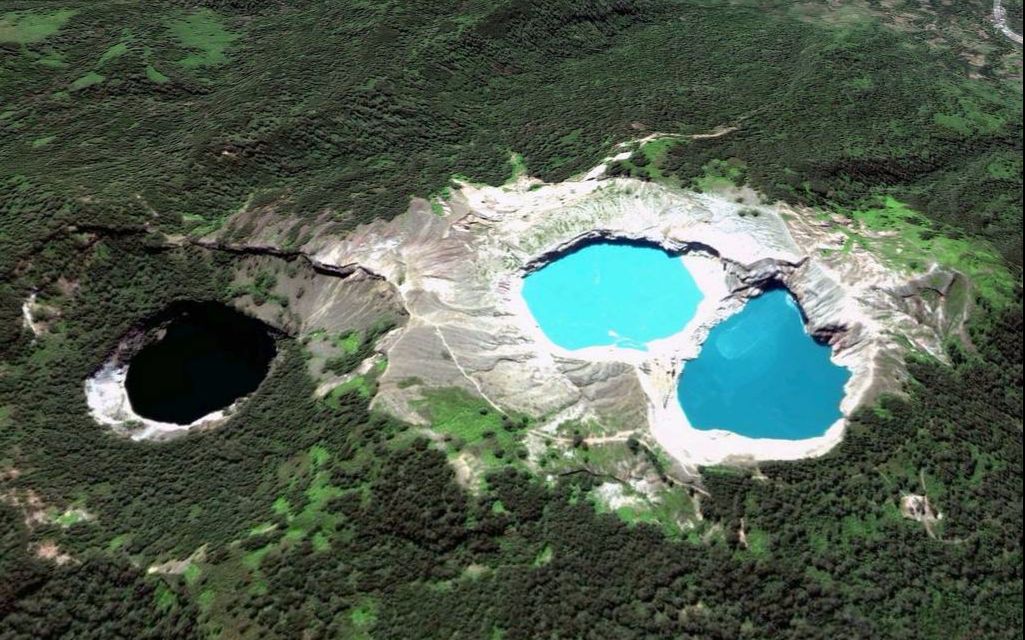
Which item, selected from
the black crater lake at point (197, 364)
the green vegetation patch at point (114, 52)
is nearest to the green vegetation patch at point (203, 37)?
the green vegetation patch at point (114, 52)

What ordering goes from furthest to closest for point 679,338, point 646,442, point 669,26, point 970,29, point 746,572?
point 970,29, point 669,26, point 679,338, point 646,442, point 746,572

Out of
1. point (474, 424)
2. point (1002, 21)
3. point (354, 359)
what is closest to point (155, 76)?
point (354, 359)

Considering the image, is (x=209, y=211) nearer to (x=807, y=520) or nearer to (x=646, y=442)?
(x=646, y=442)

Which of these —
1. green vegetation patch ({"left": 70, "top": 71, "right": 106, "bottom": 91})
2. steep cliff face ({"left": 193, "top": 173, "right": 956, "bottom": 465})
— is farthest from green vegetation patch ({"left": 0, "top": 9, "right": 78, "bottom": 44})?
steep cliff face ({"left": 193, "top": 173, "right": 956, "bottom": 465})

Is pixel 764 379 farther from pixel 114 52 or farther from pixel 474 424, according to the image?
pixel 114 52

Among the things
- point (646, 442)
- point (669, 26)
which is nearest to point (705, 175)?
point (646, 442)
